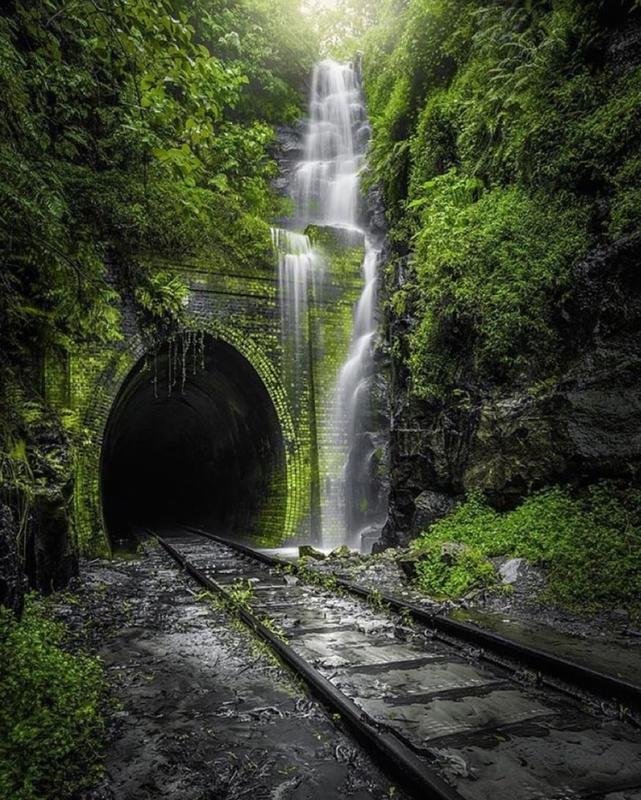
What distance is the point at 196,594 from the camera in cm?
729

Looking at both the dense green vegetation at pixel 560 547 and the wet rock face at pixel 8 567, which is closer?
the wet rock face at pixel 8 567

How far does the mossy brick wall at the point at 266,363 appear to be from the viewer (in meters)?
11.5

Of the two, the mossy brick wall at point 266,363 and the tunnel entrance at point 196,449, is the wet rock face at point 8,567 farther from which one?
the tunnel entrance at point 196,449

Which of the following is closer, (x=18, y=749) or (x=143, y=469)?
(x=18, y=749)

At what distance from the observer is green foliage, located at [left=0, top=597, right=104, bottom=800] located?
8.48 ft

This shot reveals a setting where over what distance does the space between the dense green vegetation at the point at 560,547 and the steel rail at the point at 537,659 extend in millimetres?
1128

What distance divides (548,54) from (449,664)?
8.65 meters

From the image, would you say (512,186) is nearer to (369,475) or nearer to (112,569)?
(369,475)

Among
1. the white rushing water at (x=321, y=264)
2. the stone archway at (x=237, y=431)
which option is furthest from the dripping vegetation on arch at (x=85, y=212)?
the white rushing water at (x=321, y=264)

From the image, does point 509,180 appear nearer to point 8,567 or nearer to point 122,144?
point 122,144

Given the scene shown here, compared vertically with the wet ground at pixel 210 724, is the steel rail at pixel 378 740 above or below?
above

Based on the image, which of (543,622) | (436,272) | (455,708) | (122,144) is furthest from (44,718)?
(122,144)

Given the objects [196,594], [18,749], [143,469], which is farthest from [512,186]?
[143,469]

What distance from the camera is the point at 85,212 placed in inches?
473
